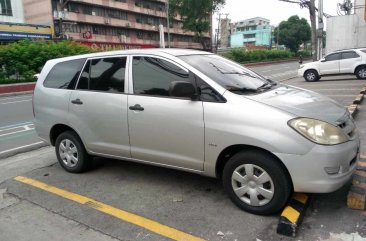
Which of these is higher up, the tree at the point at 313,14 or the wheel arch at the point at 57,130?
the tree at the point at 313,14

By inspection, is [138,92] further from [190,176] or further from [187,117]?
[190,176]

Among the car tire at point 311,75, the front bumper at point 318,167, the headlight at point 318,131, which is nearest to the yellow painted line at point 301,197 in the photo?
the front bumper at point 318,167

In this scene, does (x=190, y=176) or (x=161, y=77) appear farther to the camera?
(x=190, y=176)

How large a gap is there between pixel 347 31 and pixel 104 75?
23.6 metres

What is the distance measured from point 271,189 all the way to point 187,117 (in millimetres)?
1128

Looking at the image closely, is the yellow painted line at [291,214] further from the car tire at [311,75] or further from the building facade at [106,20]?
the building facade at [106,20]

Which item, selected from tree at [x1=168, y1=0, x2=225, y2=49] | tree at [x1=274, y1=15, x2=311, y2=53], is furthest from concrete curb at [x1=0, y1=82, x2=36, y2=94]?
tree at [x1=274, y1=15, x2=311, y2=53]

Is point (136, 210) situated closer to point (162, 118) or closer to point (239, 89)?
point (162, 118)

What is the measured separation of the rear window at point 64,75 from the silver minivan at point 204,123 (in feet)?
0.06

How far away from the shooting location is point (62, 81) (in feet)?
16.8

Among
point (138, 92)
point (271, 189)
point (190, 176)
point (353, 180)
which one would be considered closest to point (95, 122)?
point (138, 92)

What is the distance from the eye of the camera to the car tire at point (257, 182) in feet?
11.0

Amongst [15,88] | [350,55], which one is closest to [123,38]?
[15,88]

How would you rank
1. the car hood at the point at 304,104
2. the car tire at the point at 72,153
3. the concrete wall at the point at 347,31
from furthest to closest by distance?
the concrete wall at the point at 347,31, the car tire at the point at 72,153, the car hood at the point at 304,104
